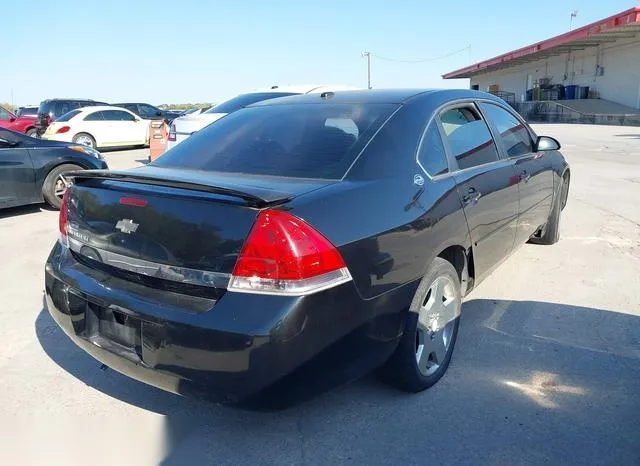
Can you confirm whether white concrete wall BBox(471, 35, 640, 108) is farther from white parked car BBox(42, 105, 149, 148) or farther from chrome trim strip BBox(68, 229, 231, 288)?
chrome trim strip BBox(68, 229, 231, 288)

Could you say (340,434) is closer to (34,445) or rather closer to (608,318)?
(34,445)

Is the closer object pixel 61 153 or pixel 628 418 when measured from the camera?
pixel 628 418

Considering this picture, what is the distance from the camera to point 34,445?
267cm

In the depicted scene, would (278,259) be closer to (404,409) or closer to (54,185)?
(404,409)

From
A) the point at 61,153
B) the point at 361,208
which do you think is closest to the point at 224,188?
the point at 361,208

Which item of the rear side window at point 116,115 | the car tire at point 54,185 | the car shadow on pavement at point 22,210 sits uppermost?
the rear side window at point 116,115

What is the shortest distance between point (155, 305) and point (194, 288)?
192 millimetres

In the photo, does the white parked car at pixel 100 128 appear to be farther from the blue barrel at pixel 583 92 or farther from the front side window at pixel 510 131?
the blue barrel at pixel 583 92

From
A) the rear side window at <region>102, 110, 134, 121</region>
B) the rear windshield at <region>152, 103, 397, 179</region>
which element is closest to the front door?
the rear windshield at <region>152, 103, 397, 179</region>

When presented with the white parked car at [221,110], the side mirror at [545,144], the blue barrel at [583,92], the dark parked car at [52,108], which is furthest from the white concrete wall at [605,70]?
the side mirror at [545,144]

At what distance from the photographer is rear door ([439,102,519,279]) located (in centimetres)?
342

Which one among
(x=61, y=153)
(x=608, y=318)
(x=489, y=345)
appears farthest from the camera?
(x=61, y=153)

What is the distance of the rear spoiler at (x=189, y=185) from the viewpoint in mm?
2262

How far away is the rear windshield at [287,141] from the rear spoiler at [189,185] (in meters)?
0.50
